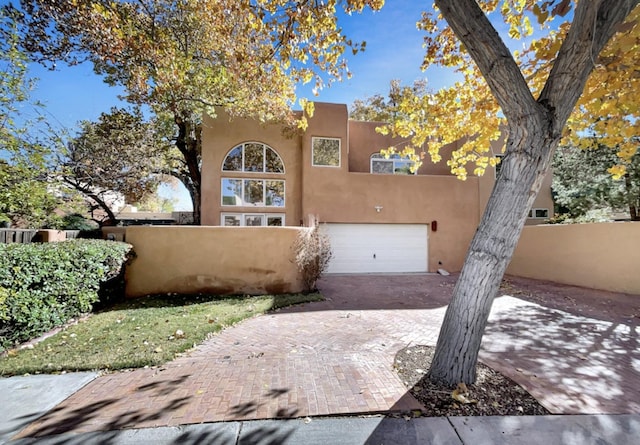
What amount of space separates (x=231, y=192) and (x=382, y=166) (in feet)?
23.5

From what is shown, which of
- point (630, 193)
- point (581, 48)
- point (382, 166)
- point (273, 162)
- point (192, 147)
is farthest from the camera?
point (192, 147)

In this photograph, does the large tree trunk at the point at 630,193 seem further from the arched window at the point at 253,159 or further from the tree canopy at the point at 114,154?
the tree canopy at the point at 114,154

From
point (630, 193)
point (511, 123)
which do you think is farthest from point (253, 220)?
point (630, 193)

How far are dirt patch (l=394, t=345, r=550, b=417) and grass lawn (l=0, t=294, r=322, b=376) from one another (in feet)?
11.1

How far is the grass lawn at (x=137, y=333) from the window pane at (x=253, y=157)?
658cm

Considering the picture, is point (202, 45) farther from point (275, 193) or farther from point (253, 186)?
point (275, 193)

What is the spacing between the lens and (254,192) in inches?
507

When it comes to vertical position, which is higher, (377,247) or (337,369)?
(377,247)

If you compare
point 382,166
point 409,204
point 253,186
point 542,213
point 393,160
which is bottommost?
point 542,213

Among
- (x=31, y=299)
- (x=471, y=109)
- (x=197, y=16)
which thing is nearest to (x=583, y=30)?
(x=471, y=109)

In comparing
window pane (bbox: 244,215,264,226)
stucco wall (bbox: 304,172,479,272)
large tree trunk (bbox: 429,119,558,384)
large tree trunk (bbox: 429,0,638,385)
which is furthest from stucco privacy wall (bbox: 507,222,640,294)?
window pane (bbox: 244,215,264,226)

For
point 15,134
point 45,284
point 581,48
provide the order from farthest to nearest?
point 15,134, point 45,284, point 581,48

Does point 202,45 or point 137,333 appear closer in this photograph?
point 137,333

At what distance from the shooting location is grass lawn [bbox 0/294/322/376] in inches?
161
